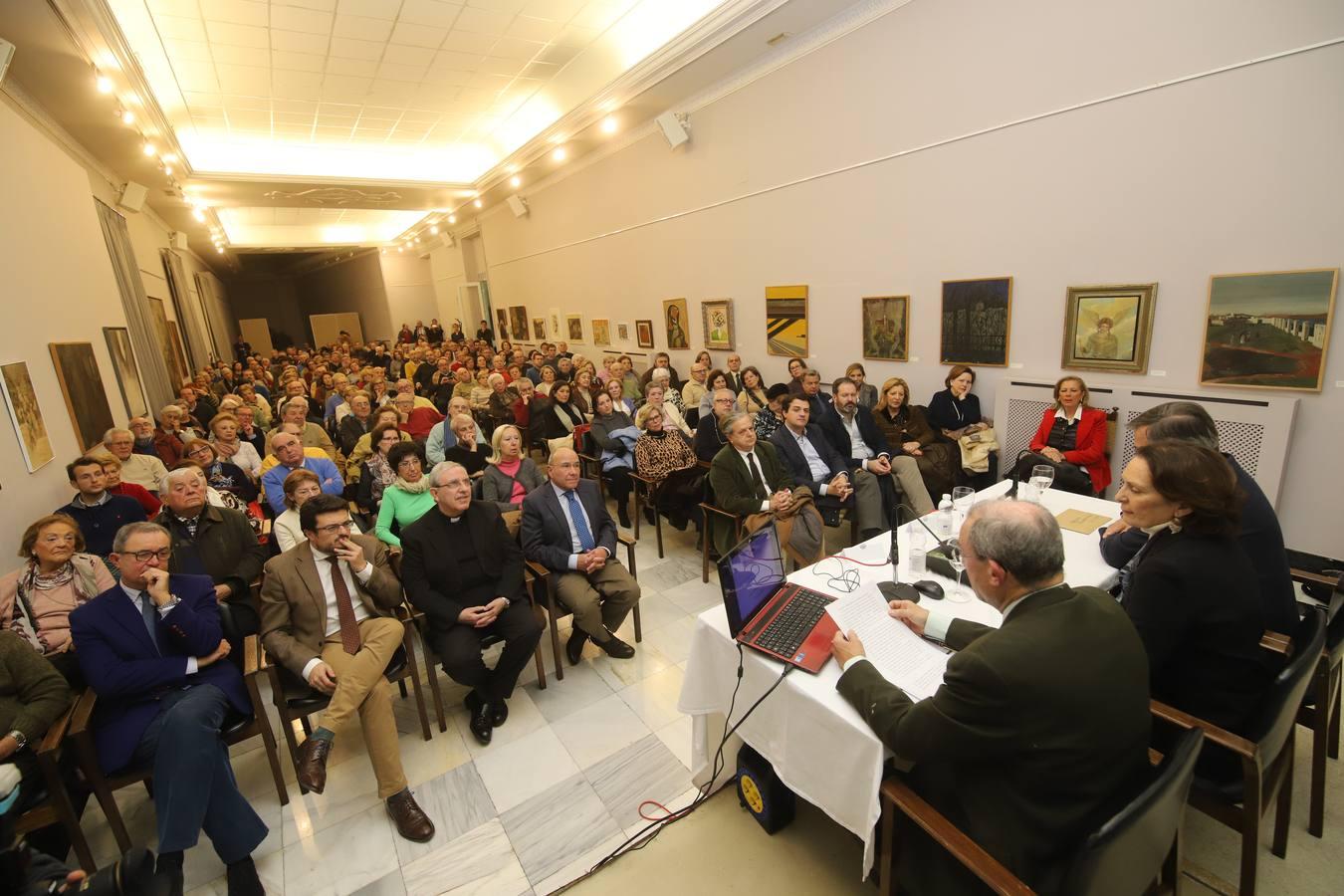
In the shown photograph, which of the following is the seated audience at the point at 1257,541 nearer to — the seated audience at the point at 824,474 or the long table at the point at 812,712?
the long table at the point at 812,712

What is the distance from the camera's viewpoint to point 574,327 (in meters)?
11.6

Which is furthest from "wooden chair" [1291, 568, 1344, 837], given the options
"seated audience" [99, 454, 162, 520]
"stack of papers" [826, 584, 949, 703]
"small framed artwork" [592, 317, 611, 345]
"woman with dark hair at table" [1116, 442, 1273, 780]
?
"small framed artwork" [592, 317, 611, 345]

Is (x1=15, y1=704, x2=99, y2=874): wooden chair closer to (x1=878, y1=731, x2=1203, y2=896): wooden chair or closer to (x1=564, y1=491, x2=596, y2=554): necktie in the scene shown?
(x1=564, y1=491, x2=596, y2=554): necktie

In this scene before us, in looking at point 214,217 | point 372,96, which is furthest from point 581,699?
A: point 214,217

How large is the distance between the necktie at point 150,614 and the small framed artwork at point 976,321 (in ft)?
19.0

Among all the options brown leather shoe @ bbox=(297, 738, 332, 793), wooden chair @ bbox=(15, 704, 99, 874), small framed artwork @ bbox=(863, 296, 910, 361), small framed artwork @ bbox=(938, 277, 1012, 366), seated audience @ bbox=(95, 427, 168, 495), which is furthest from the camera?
small framed artwork @ bbox=(863, 296, 910, 361)

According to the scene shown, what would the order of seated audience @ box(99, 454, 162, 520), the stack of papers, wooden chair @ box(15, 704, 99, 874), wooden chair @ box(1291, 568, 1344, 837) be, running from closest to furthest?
the stack of papers → wooden chair @ box(1291, 568, 1344, 837) → wooden chair @ box(15, 704, 99, 874) → seated audience @ box(99, 454, 162, 520)

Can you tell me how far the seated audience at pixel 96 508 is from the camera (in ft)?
11.2

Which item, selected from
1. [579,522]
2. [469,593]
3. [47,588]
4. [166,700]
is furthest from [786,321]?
[47,588]

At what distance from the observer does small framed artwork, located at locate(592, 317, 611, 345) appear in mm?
10539

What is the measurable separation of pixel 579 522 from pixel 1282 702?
302 cm

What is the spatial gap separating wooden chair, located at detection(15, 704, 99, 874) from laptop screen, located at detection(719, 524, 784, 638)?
8.15 feet

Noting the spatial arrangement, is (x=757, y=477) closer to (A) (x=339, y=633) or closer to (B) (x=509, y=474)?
(B) (x=509, y=474)

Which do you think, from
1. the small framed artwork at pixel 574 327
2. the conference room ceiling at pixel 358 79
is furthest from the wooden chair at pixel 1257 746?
the small framed artwork at pixel 574 327
